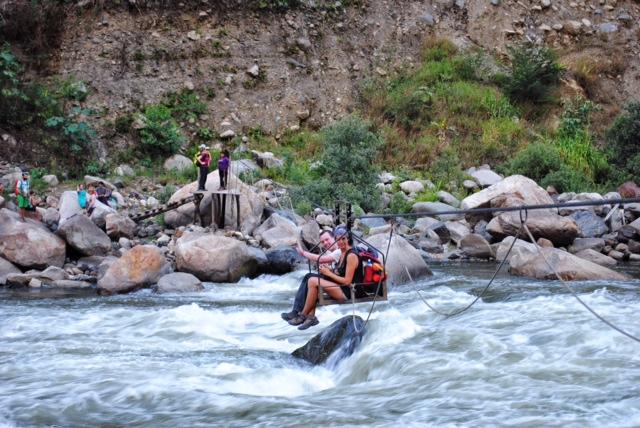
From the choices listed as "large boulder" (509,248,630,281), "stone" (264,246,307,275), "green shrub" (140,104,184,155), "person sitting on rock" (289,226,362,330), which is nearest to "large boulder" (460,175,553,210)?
"large boulder" (509,248,630,281)

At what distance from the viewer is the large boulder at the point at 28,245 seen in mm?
12531

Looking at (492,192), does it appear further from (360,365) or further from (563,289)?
(360,365)

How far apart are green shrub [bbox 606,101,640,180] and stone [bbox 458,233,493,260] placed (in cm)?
635

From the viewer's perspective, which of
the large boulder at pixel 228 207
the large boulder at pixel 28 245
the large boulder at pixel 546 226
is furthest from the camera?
the large boulder at pixel 228 207

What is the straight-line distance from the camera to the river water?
554cm

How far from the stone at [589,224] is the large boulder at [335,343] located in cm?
918

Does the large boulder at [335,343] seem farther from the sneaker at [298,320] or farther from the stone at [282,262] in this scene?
the stone at [282,262]

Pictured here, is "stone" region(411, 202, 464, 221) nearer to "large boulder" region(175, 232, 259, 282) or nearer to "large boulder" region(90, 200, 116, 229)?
"large boulder" region(175, 232, 259, 282)

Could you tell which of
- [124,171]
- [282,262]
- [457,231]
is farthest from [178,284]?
[124,171]

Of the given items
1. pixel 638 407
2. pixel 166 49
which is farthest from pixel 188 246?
pixel 166 49

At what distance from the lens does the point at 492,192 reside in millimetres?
16625

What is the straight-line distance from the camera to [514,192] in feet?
53.4

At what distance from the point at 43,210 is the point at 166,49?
857 centimetres

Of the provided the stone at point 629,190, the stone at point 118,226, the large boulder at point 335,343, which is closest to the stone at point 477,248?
the stone at point 629,190
